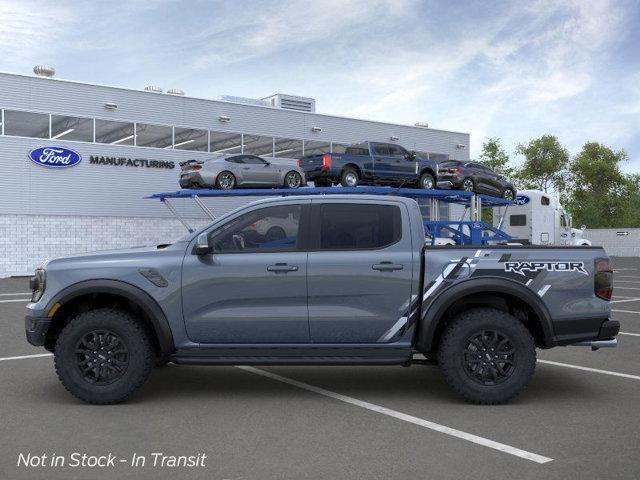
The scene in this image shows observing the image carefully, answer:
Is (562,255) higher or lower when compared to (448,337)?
higher

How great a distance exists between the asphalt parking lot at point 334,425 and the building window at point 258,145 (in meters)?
25.0

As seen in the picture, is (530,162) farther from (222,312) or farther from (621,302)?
(222,312)

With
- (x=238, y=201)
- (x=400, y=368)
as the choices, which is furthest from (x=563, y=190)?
(x=400, y=368)

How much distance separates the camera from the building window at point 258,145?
32312 mm

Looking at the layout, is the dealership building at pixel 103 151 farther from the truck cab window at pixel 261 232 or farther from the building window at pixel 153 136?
the truck cab window at pixel 261 232

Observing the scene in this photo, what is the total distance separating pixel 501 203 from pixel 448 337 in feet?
66.2

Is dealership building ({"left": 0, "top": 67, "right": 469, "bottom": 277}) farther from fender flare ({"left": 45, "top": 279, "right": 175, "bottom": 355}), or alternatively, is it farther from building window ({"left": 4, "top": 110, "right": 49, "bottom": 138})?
fender flare ({"left": 45, "top": 279, "right": 175, "bottom": 355})

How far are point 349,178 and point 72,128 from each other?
13.0 metres

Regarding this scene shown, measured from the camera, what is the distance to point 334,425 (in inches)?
214

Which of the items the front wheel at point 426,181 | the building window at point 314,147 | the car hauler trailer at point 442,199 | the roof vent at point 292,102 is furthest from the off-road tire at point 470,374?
the roof vent at point 292,102

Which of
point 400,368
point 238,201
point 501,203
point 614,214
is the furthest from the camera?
point 614,214

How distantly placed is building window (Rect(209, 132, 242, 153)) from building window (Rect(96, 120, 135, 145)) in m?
3.76

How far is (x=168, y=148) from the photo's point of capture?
30250mm

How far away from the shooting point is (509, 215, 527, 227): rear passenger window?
28578 millimetres
